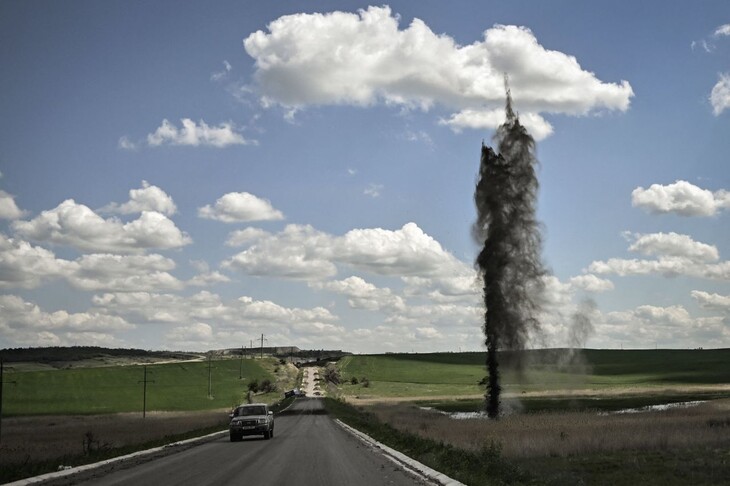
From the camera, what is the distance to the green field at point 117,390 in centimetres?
13300

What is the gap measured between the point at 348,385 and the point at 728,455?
5939 inches

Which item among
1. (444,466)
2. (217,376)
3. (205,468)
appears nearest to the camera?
(444,466)

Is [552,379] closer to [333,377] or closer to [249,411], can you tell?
[333,377]

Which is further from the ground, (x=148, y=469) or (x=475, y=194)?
(x=475, y=194)

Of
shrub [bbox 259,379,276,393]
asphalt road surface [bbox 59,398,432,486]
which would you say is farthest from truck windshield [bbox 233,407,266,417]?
shrub [bbox 259,379,276,393]

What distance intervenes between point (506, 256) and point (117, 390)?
391 feet

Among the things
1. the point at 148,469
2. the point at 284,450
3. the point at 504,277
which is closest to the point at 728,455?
the point at 284,450

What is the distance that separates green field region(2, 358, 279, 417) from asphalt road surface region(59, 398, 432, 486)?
10181 cm

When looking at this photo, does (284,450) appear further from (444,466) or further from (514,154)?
(514,154)

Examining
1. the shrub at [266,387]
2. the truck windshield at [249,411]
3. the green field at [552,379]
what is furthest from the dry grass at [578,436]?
the shrub at [266,387]

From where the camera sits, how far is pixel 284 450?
32.8m

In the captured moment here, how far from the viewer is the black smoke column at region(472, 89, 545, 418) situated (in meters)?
60.1

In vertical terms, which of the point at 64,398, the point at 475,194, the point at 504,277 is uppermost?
the point at 475,194

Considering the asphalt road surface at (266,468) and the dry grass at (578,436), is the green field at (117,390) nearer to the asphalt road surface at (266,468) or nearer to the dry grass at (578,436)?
the dry grass at (578,436)
